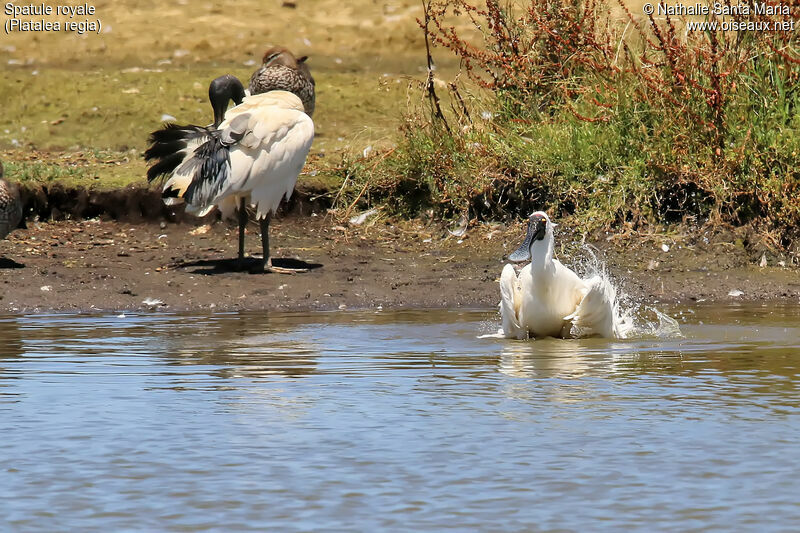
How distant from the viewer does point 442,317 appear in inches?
361

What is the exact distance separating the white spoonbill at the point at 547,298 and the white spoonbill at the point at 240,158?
2836 millimetres

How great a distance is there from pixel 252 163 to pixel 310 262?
1006mm

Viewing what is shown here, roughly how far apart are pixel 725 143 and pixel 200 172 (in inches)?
156

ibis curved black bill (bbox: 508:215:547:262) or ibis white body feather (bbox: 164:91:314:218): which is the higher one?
ibis white body feather (bbox: 164:91:314:218)

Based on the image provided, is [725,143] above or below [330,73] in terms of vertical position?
below

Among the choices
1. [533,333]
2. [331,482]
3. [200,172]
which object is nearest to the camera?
[331,482]

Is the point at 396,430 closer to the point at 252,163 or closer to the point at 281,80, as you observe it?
the point at 252,163

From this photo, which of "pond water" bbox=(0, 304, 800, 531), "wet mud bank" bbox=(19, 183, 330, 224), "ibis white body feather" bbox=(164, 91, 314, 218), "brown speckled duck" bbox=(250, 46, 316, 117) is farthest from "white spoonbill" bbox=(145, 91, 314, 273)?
"pond water" bbox=(0, 304, 800, 531)

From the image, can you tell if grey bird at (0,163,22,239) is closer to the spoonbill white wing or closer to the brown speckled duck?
the spoonbill white wing

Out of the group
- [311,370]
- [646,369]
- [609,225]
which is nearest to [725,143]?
[609,225]

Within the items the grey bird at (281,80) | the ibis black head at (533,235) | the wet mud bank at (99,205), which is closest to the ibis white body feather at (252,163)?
the grey bird at (281,80)

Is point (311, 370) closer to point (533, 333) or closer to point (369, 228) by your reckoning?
point (533, 333)

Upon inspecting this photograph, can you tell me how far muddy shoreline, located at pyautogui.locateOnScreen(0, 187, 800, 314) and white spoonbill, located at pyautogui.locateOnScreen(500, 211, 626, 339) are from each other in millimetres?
1651

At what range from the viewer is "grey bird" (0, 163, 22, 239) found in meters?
10.5
